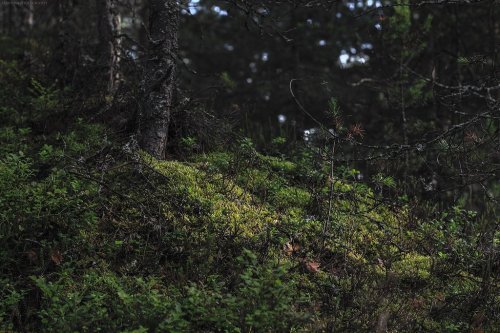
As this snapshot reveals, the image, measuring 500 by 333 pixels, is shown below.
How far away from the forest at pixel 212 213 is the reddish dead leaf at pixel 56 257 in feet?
0.04

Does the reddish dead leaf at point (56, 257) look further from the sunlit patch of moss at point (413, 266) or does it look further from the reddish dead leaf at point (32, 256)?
the sunlit patch of moss at point (413, 266)

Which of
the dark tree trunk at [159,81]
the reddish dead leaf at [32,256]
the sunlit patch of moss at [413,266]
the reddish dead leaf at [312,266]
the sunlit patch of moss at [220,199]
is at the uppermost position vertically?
the dark tree trunk at [159,81]

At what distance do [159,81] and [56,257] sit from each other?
2.68 meters

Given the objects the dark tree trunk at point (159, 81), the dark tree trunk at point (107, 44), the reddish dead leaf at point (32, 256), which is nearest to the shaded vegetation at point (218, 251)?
the reddish dead leaf at point (32, 256)

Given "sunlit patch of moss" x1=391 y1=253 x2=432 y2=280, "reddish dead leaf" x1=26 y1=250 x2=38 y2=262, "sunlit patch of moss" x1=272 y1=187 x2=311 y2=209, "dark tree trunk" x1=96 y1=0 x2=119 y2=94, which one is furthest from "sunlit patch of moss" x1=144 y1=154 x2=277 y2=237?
"dark tree trunk" x1=96 y1=0 x2=119 y2=94

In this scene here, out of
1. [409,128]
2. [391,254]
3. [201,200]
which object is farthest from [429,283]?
[409,128]

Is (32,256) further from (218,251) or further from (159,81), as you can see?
(159,81)

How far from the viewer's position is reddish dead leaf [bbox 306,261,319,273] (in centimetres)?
474

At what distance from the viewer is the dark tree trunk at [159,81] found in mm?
6113

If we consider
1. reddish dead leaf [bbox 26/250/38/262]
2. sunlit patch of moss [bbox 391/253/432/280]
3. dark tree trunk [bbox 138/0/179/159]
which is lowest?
reddish dead leaf [bbox 26/250/38/262]

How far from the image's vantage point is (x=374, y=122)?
12156mm

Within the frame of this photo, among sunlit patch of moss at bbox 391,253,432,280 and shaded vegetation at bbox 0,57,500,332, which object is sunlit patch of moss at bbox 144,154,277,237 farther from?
sunlit patch of moss at bbox 391,253,432,280

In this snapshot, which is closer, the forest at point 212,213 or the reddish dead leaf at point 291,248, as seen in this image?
the forest at point 212,213

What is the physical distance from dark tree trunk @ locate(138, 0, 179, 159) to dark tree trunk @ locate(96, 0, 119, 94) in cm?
222
